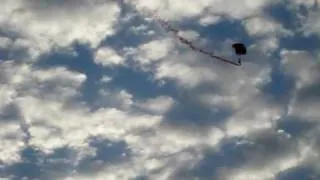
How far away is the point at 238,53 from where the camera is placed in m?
101
